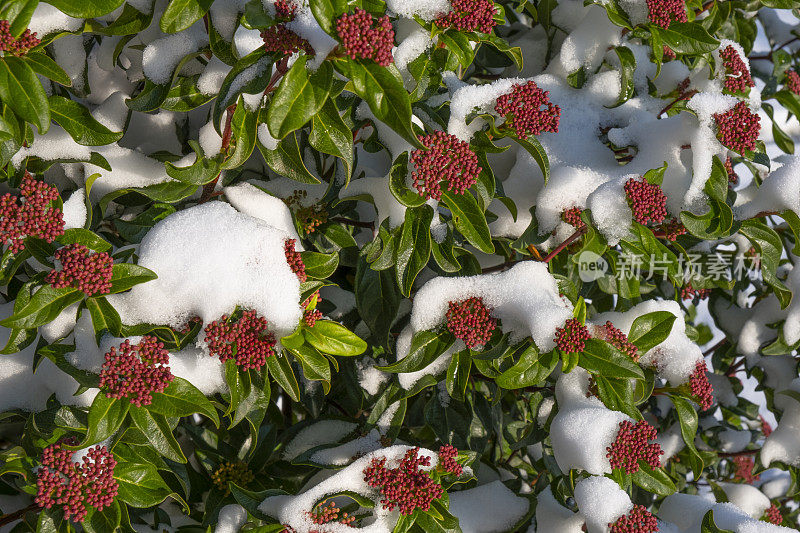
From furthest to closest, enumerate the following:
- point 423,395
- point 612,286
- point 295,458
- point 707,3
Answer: point 707,3, point 423,395, point 612,286, point 295,458

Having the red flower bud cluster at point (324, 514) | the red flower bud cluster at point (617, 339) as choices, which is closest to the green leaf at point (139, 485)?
the red flower bud cluster at point (324, 514)

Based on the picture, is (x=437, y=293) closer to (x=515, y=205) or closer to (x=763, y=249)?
(x=515, y=205)

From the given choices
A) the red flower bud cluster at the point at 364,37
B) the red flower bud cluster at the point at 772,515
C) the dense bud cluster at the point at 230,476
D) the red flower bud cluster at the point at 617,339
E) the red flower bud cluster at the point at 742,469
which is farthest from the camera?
the red flower bud cluster at the point at 742,469

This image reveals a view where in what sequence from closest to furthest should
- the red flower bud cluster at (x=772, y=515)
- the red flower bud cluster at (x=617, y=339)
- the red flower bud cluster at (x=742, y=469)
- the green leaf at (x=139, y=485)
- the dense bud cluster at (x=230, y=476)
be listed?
the green leaf at (x=139, y=485) → the red flower bud cluster at (x=617, y=339) → the dense bud cluster at (x=230, y=476) → the red flower bud cluster at (x=772, y=515) → the red flower bud cluster at (x=742, y=469)

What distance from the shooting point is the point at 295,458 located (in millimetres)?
1658

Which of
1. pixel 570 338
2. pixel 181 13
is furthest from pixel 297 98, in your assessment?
pixel 570 338

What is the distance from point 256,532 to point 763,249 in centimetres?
134

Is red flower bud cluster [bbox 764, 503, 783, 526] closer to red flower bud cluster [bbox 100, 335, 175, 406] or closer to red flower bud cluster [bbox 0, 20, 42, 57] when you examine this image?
red flower bud cluster [bbox 100, 335, 175, 406]

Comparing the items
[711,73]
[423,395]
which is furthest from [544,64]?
[423,395]

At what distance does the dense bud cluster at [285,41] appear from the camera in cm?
116

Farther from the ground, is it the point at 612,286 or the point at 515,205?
the point at 515,205

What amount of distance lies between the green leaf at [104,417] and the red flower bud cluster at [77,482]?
10 centimetres

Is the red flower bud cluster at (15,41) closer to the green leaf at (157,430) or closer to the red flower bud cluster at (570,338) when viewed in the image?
the green leaf at (157,430)

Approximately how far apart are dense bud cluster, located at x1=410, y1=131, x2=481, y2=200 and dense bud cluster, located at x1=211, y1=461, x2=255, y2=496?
0.85 meters
